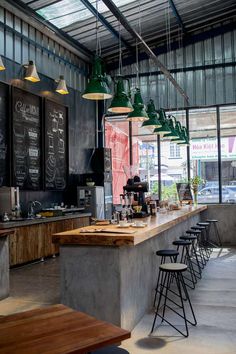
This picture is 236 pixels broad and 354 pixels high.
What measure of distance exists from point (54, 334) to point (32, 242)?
5.68m

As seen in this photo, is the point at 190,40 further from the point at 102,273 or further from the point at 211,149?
the point at 102,273

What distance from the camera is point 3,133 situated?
7367 mm

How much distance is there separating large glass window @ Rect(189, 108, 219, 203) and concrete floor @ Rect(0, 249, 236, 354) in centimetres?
340

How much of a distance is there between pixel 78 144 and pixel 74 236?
6782 millimetres

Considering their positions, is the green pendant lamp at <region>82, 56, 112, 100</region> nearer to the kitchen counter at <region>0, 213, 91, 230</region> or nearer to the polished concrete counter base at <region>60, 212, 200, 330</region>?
the polished concrete counter base at <region>60, 212, 200, 330</region>

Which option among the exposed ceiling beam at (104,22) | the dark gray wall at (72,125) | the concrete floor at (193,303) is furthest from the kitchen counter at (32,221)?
the exposed ceiling beam at (104,22)

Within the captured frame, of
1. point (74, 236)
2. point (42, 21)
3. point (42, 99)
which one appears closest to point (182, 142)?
point (42, 99)

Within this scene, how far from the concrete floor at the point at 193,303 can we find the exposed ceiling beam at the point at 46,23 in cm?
491

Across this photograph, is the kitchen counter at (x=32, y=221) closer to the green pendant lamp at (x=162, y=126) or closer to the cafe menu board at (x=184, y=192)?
the cafe menu board at (x=184, y=192)

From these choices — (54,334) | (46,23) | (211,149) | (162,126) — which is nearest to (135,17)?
(46,23)

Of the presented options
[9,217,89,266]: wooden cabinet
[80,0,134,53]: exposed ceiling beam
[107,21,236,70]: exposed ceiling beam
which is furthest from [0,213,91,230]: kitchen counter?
[107,21,236,70]: exposed ceiling beam

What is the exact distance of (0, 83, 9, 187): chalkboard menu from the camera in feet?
23.8

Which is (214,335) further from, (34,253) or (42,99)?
(42,99)

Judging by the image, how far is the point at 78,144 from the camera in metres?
10.3
